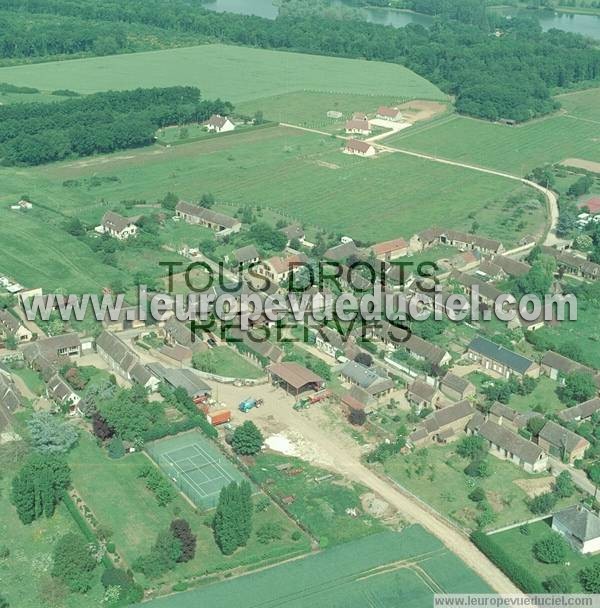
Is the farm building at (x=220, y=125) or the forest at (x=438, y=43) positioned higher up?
the forest at (x=438, y=43)

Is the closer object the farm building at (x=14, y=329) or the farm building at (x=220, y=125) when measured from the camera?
the farm building at (x=14, y=329)

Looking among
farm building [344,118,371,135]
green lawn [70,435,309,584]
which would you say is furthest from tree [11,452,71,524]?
farm building [344,118,371,135]

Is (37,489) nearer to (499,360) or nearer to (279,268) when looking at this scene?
(499,360)

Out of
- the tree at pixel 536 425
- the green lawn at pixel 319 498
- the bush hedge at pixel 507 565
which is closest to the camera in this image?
the bush hedge at pixel 507 565

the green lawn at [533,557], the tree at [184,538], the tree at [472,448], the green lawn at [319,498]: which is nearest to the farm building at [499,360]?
the tree at [472,448]

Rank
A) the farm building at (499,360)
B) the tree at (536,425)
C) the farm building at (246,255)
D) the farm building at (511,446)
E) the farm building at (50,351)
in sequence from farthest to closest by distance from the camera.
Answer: the farm building at (246,255)
the farm building at (499,360)
the farm building at (50,351)
the tree at (536,425)
the farm building at (511,446)

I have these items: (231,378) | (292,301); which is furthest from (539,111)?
(231,378)

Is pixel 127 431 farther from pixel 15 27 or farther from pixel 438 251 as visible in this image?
pixel 15 27

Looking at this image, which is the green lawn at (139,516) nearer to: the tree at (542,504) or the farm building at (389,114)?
the tree at (542,504)
